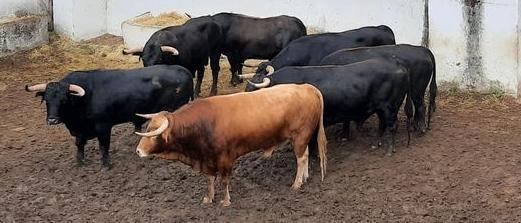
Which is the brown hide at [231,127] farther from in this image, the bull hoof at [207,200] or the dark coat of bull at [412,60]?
the dark coat of bull at [412,60]

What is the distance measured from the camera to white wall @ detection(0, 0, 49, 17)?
15.2 meters

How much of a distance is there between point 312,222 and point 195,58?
4.27 m

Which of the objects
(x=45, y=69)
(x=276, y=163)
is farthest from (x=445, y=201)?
(x=45, y=69)

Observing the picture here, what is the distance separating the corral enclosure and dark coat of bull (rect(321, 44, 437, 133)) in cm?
37

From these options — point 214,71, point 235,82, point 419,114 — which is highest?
point 214,71

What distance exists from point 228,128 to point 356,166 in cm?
179

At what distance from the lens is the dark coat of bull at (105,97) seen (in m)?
9.32

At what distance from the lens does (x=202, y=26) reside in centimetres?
1203

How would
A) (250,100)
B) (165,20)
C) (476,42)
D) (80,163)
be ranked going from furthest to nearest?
(165,20)
(476,42)
(80,163)
(250,100)

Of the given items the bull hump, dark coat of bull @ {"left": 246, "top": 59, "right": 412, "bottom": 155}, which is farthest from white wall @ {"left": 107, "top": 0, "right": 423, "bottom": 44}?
the bull hump

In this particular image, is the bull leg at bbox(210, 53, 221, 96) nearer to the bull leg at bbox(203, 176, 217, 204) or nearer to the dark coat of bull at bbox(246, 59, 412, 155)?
the dark coat of bull at bbox(246, 59, 412, 155)

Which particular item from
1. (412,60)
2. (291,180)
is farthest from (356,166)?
(412,60)

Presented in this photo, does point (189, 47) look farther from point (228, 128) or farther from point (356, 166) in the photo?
point (228, 128)

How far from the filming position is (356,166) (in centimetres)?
957
